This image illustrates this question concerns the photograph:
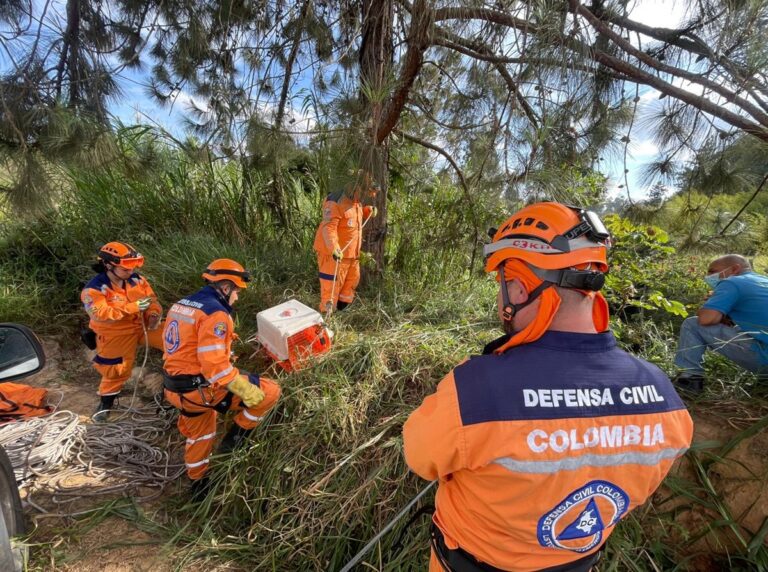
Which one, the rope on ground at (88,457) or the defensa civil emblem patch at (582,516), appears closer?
the defensa civil emblem patch at (582,516)

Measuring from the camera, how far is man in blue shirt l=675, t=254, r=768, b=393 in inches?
95.9

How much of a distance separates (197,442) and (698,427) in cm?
318

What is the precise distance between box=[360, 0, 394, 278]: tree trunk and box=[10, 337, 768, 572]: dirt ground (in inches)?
93.1

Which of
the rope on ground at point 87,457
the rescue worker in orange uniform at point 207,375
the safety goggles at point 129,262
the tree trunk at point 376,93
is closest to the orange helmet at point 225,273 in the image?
the rescue worker in orange uniform at point 207,375

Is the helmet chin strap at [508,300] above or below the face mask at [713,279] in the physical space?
above

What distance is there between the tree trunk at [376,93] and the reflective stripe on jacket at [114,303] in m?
2.44

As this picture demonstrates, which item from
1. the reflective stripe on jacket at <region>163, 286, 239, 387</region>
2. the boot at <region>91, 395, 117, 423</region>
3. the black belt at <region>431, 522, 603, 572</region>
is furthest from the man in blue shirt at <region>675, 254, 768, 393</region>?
the boot at <region>91, 395, 117, 423</region>

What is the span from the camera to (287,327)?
9.26ft

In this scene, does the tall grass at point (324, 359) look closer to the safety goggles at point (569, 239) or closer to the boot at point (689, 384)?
the boot at point (689, 384)

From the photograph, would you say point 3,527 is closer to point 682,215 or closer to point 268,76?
point 268,76

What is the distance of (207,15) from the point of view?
2.92 metres

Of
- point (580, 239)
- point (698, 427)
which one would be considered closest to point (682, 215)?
point (698, 427)

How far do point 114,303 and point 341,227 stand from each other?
A: 2.36 m

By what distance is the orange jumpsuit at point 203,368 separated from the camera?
7.83 ft
